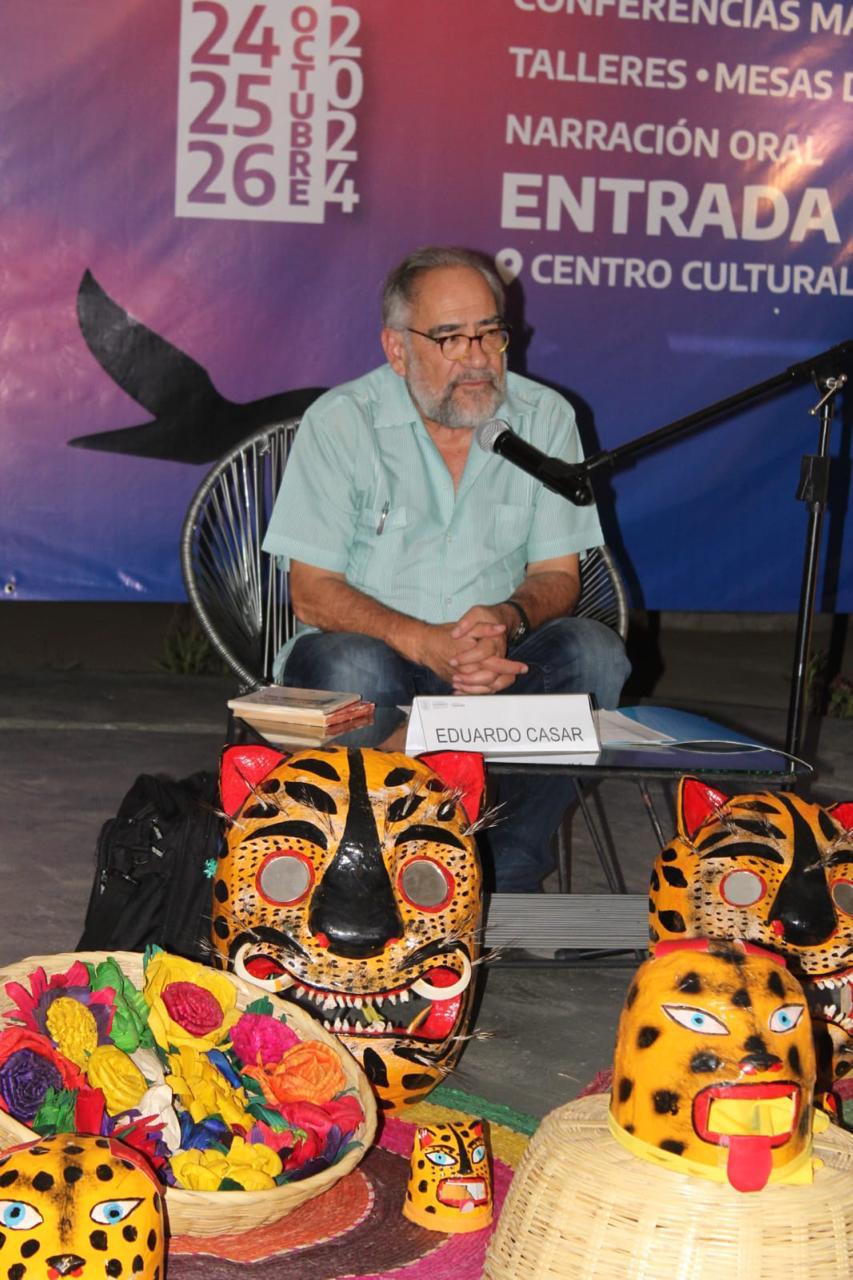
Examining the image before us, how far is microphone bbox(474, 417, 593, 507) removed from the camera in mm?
2725

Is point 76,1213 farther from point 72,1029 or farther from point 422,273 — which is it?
point 422,273

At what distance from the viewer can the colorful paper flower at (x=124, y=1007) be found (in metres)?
2.05

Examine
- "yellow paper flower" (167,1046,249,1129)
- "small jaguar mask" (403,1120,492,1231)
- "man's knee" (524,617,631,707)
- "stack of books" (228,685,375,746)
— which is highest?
"man's knee" (524,617,631,707)

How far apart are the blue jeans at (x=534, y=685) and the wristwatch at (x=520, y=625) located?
2 cm

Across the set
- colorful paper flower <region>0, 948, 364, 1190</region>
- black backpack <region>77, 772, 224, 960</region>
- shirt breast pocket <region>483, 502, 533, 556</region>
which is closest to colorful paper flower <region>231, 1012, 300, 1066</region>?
colorful paper flower <region>0, 948, 364, 1190</region>

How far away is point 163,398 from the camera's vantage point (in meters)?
4.58

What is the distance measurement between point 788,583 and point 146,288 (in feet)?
6.75

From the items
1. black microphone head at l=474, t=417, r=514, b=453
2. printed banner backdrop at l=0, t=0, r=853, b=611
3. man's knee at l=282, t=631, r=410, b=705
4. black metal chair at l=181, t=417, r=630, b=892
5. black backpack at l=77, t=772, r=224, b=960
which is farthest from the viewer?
printed banner backdrop at l=0, t=0, r=853, b=611

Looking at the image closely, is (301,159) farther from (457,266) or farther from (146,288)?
(457,266)

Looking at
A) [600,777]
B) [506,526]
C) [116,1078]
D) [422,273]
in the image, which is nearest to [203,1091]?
[116,1078]

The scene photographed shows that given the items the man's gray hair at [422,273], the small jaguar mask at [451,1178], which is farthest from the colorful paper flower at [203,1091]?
the man's gray hair at [422,273]

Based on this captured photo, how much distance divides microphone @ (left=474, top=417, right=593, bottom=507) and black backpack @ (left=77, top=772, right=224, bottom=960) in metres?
0.75

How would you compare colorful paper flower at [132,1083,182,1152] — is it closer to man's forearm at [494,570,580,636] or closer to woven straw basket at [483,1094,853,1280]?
woven straw basket at [483,1094,853,1280]

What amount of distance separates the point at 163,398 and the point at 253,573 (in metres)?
1.04
